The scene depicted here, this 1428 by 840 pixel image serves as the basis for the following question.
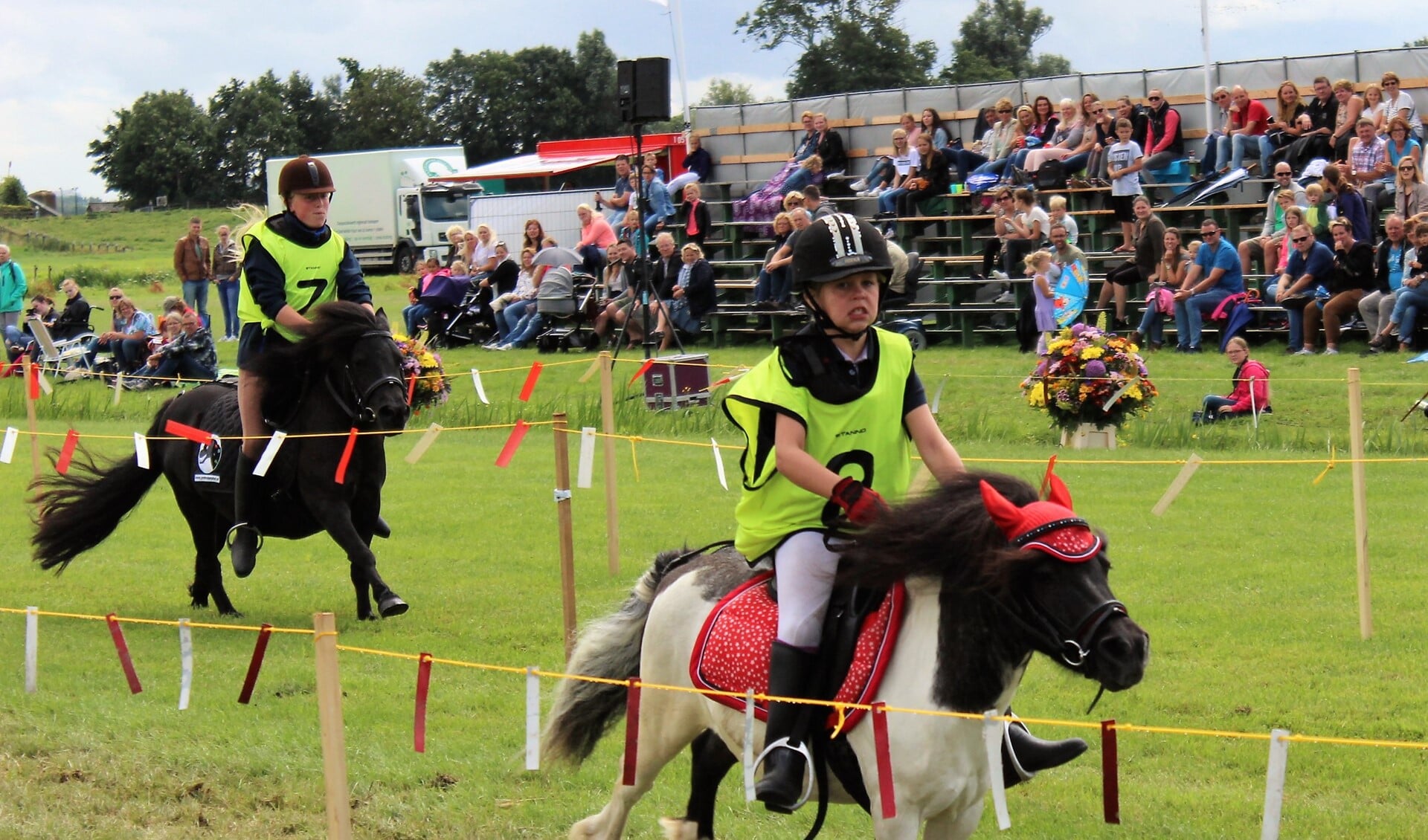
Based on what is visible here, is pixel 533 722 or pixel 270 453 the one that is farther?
pixel 270 453

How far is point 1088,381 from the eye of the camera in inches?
555

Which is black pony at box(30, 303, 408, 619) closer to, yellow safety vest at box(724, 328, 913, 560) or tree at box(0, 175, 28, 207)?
yellow safety vest at box(724, 328, 913, 560)

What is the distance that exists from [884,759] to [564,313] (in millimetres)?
18318

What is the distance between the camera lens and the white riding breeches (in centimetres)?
446

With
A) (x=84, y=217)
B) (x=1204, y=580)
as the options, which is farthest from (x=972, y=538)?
(x=84, y=217)

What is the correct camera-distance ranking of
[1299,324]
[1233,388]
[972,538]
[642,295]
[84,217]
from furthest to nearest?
[84,217] < [642,295] < [1299,324] < [1233,388] < [972,538]

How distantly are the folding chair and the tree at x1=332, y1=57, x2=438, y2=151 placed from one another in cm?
6260

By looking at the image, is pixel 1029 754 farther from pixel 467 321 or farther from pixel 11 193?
pixel 11 193

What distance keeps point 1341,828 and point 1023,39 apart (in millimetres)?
80688

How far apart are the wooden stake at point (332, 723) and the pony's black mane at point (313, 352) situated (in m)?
4.24

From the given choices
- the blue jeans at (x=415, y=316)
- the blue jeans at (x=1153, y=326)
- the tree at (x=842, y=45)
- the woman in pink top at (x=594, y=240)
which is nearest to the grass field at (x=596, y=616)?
the blue jeans at (x=1153, y=326)

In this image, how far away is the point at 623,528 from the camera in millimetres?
11734

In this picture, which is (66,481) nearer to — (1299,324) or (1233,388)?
(1233,388)

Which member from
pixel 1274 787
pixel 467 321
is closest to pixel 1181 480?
pixel 1274 787
